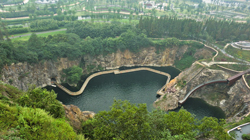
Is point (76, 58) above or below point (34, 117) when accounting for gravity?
below

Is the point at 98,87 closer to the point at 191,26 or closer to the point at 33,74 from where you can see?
the point at 33,74

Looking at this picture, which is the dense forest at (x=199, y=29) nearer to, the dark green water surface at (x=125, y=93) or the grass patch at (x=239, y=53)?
the grass patch at (x=239, y=53)

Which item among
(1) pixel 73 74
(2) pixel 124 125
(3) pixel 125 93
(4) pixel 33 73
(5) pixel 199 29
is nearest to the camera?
(2) pixel 124 125

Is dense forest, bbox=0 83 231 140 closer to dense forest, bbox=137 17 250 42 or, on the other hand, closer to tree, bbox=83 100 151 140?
tree, bbox=83 100 151 140

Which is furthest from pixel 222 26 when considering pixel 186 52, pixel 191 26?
pixel 186 52

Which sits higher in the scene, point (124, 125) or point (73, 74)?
point (124, 125)

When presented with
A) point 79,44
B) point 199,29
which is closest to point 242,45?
point 199,29

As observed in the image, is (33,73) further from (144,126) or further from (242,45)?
(242,45)
